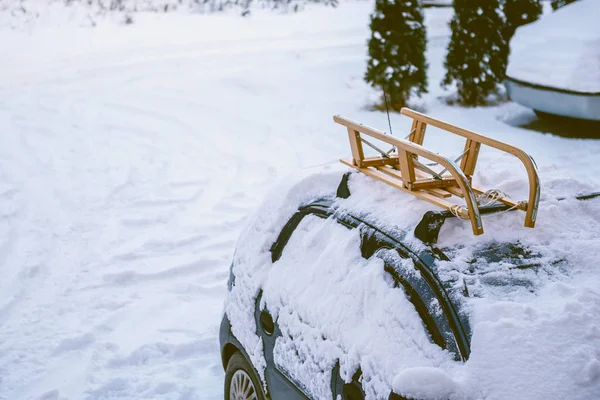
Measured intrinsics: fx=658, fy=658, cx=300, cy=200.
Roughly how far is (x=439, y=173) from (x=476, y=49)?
29.6 feet

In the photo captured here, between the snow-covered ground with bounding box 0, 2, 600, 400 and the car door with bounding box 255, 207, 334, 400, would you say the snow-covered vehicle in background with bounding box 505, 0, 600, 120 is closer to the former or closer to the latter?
the snow-covered ground with bounding box 0, 2, 600, 400

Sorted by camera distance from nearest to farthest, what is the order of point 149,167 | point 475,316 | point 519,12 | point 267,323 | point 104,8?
point 475,316 → point 267,323 → point 149,167 → point 519,12 → point 104,8

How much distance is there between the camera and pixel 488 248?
244 centimetres

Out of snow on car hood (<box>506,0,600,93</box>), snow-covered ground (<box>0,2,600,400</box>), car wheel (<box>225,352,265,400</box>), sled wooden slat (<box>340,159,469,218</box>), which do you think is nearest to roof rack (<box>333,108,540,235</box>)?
sled wooden slat (<box>340,159,469,218</box>)

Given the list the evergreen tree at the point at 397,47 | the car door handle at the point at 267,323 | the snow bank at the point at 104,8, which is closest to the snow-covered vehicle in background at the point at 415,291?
the car door handle at the point at 267,323

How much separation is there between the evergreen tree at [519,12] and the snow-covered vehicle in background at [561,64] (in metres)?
3.17

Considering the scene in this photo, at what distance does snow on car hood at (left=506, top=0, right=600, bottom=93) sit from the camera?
27.4 ft

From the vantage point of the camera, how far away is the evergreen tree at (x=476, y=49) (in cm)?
1112

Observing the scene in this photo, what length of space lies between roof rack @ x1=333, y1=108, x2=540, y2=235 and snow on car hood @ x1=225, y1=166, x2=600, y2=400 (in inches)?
2.4

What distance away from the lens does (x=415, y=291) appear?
7.72 feet

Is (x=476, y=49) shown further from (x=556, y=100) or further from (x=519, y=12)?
(x=556, y=100)

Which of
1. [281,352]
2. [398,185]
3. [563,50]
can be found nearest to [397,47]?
[563,50]

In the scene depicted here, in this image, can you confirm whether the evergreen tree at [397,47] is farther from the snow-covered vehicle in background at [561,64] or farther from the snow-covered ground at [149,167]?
the snow-covered vehicle in background at [561,64]

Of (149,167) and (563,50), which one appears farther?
(149,167)
